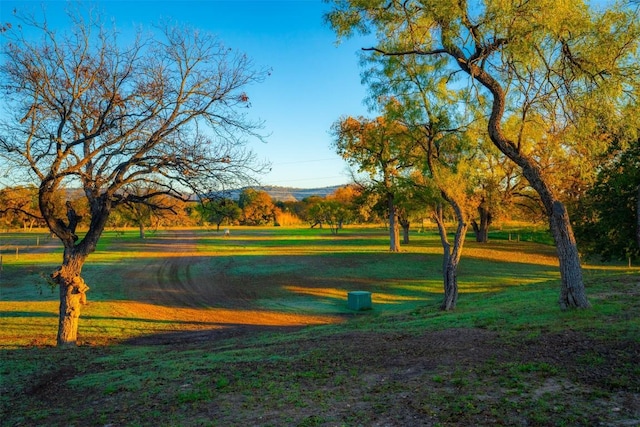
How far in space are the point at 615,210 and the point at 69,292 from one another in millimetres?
21138

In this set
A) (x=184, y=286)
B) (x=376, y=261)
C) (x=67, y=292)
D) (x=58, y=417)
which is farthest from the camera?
(x=376, y=261)

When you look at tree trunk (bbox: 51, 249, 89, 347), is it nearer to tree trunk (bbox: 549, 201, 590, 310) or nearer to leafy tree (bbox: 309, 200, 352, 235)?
tree trunk (bbox: 549, 201, 590, 310)

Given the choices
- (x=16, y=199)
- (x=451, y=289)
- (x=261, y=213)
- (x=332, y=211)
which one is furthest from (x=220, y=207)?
(x=261, y=213)

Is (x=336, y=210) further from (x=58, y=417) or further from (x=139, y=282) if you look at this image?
(x=58, y=417)

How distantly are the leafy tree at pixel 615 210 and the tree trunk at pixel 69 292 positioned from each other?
18824 millimetres

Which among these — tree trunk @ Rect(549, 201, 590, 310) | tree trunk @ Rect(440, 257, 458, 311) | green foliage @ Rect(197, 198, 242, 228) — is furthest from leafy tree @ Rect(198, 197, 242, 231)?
tree trunk @ Rect(549, 201, 590, 310)

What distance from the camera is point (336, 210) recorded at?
8556 centimetres

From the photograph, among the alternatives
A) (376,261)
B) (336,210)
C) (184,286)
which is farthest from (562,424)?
(336,210)

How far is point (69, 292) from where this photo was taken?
12.7 meters

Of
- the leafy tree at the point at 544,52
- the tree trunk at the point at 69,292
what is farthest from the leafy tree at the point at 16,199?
the leafy tree at the point at 544,52

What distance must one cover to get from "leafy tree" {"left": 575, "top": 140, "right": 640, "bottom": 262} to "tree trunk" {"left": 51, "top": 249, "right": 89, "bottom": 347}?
18.8 m

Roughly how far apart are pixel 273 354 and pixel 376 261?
2861 cm

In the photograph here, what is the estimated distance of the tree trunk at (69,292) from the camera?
12594 millimetres

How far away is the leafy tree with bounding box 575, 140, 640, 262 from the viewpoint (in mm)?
18750
